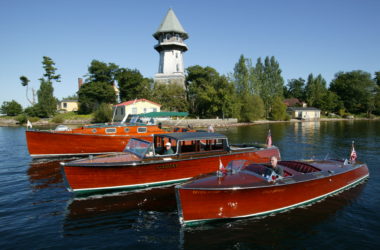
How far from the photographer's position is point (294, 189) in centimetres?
868

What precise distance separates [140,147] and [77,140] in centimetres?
974

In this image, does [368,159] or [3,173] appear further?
[368,159]

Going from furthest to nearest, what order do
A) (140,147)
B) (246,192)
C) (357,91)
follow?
(357,91), (140,147), (246,192)

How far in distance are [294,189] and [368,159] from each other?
1342cm

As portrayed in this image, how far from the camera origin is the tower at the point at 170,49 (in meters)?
63.8

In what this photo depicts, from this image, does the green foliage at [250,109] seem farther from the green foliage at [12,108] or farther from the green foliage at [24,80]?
the green foliage at [24,80]

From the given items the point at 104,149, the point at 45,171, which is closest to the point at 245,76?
the point at 104,149

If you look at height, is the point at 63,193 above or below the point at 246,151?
below

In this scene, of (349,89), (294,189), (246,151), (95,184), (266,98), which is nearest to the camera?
(294,189)

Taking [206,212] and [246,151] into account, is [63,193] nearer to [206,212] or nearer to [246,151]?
[206,212]

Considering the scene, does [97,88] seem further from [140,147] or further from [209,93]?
[140,147]

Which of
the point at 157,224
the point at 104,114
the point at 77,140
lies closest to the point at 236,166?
the point at 157,224

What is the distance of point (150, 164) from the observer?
1104cm

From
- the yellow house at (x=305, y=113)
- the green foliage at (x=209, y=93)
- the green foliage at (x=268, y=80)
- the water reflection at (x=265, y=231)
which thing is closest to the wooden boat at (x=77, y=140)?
the water reflection at (x=265, y=231)
